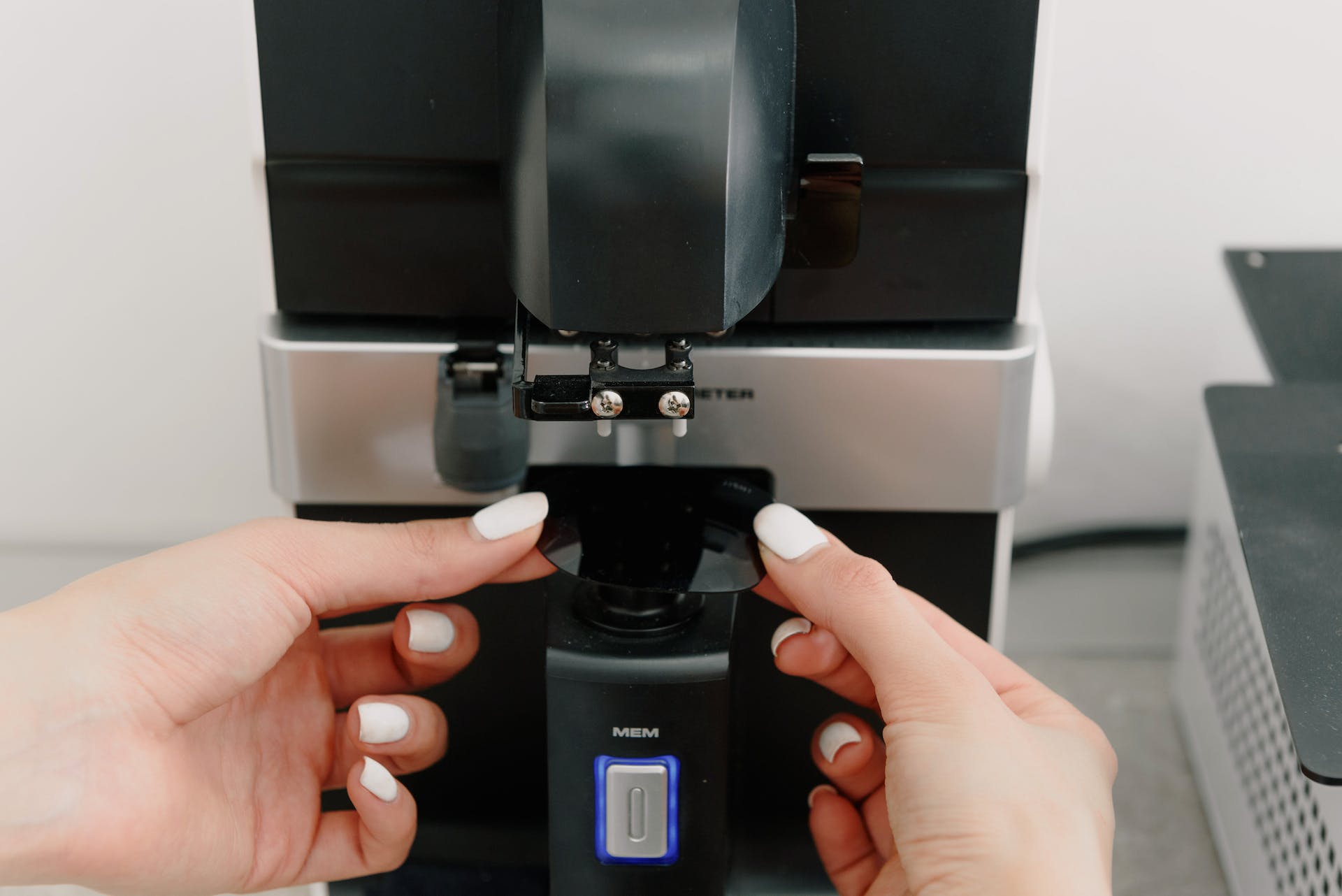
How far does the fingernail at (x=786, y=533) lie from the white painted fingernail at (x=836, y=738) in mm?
89

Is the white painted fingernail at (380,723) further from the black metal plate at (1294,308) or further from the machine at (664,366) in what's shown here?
the black metal plate at (1294,308)

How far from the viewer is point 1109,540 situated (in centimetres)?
75

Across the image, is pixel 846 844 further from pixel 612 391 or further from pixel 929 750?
pixel 612 391

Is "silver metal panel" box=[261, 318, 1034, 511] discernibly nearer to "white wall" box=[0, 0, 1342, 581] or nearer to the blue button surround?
the blue button surround

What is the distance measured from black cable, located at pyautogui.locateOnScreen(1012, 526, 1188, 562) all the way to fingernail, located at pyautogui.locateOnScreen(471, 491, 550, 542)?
16.1 inches

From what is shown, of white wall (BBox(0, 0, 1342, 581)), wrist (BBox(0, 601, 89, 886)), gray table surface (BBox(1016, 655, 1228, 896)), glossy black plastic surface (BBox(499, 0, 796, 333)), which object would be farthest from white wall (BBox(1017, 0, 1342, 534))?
wrist (BBox(0, 601, 89, 886))

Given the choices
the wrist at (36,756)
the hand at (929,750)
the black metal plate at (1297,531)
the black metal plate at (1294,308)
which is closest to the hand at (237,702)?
the wrist at (36,756)

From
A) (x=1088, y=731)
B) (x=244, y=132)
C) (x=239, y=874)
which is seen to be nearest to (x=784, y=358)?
(x=1088, y=731)

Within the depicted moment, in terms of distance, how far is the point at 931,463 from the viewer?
46 centimetres

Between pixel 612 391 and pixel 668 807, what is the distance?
6.1 inches

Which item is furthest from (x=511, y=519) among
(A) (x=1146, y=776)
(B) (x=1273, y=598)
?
(A) (x=1146, y=776)

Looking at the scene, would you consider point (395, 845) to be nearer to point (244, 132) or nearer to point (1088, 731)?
point (1088, 731)

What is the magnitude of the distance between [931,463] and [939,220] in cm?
9

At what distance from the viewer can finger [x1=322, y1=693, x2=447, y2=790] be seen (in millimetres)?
456
